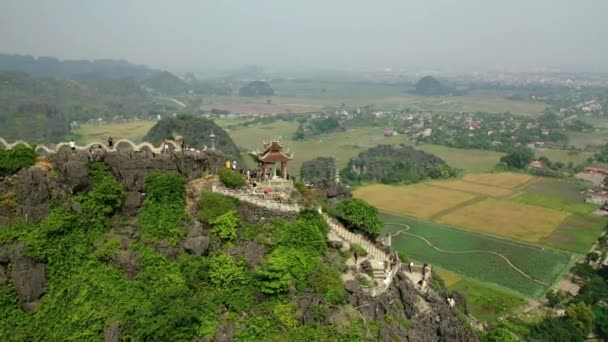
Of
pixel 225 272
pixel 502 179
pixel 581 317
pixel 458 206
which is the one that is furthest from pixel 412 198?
Result: pixel 225 272

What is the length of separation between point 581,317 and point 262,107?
498 feet

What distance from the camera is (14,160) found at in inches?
1057

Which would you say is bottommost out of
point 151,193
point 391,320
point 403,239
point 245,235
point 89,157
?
point 403,239

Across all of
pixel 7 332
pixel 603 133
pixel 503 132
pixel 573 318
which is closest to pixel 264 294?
pixel 7 332

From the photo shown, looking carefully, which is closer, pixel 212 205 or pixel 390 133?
pixel 212 205

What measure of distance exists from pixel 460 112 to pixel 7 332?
522 feet

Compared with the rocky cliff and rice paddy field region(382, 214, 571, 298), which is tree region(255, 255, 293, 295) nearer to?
the rocky cliff

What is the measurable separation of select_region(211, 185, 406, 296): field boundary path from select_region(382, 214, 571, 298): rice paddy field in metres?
17.7

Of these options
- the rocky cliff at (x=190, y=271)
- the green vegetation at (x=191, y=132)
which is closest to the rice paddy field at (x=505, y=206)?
the green vegetation at (x=191, y=132)

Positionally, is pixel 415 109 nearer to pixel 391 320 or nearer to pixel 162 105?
pixel 162 105

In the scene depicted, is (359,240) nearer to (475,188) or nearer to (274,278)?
(274,278)

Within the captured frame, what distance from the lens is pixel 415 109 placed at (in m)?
178

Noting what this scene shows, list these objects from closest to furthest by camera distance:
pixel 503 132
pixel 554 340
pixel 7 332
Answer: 1. pixel 7 332
2. pixel 554 340
3. pixel 503 132

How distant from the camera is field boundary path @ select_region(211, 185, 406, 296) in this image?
2638 cm
